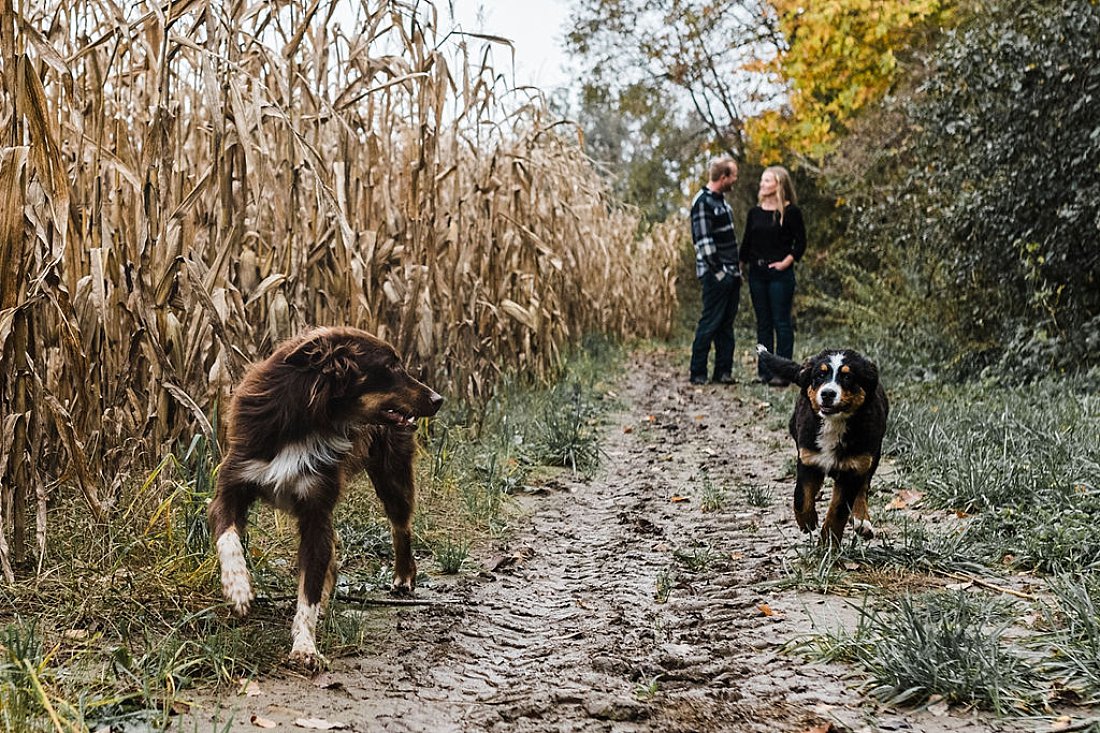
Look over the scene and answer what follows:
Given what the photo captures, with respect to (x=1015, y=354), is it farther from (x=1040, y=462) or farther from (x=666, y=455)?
(x=1040, y=462)

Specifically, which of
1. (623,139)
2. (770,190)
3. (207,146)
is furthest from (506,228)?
(623,139)

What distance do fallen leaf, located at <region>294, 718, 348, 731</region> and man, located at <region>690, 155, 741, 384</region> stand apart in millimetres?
8447

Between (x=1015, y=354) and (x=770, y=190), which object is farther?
(x=770, y=190)

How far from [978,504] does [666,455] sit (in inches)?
109

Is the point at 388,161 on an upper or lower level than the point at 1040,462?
upper

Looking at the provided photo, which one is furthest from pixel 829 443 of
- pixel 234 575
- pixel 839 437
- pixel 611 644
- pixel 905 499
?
pixel 234 575

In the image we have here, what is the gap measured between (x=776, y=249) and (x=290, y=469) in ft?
26.4

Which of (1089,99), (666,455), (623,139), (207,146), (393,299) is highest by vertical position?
(623,139)

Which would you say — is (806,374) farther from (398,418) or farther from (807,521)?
(398,418)

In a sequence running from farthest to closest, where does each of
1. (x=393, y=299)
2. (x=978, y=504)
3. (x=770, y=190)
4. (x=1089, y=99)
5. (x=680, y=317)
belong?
(x=680, y=317) → (x=770, y=190) → (x=1089, y=99) → (x=393, y=299) → (x=978, y=504)

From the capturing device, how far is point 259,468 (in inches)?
132

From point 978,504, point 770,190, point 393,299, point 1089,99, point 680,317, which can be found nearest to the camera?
point 978,504

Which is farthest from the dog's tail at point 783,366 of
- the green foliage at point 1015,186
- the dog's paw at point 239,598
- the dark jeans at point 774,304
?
the dark jeans at point 774,304

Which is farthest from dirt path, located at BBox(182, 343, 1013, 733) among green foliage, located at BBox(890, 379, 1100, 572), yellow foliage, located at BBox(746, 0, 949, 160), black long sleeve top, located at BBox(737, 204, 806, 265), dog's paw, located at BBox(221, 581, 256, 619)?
yellow foliage, located at BBox(746, 0, 949, 160)
